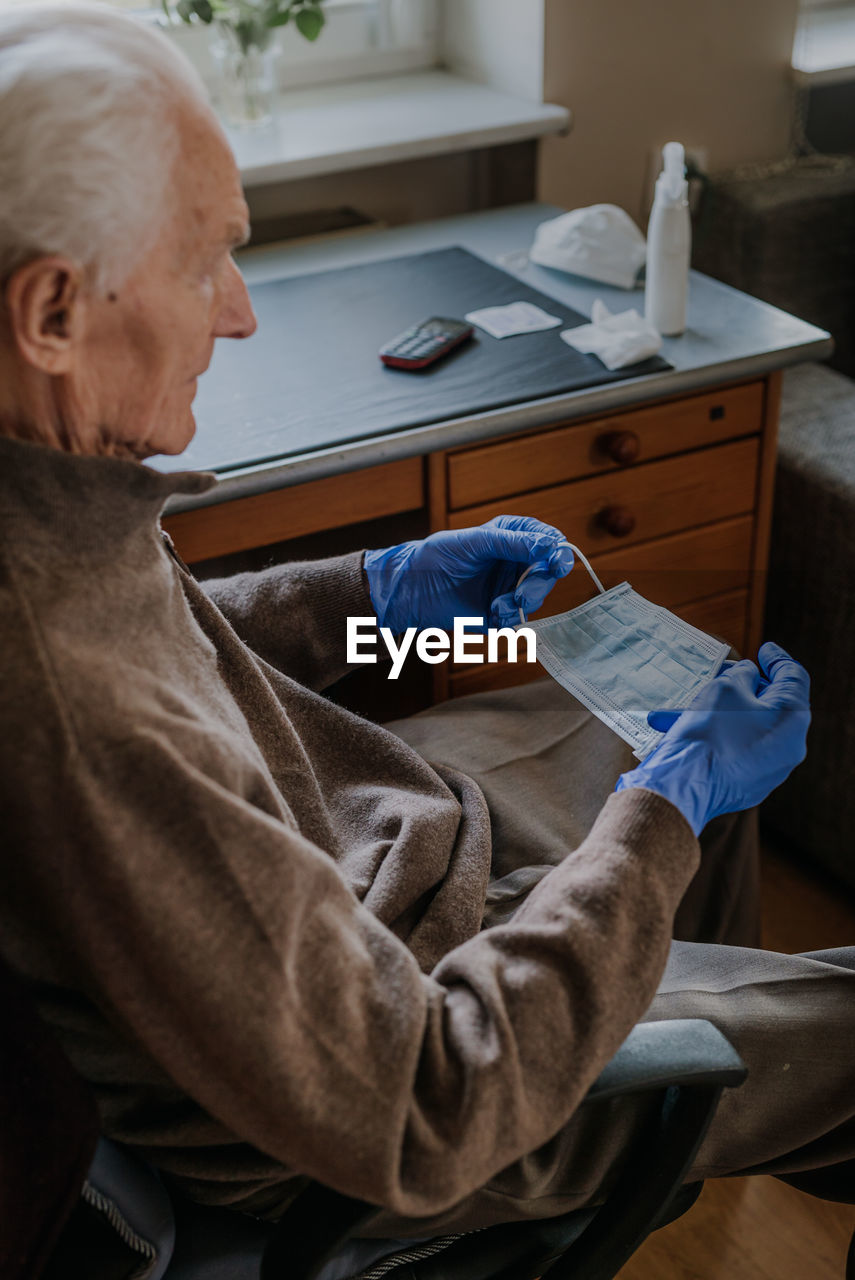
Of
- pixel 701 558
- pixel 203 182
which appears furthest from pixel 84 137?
pixel 701 558

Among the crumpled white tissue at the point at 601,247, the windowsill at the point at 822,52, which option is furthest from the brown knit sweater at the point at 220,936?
the windowsill at the point at 822,52

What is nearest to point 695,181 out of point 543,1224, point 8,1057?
point 543,1224

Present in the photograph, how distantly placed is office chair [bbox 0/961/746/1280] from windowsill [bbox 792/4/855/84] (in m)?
2.06

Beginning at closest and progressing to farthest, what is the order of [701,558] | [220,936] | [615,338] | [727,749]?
[220,936] → [727,749] → [615,338] → [701,558]

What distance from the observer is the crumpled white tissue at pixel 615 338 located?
154 centimetres

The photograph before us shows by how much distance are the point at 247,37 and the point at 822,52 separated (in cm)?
116

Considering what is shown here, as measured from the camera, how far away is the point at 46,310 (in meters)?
0.71

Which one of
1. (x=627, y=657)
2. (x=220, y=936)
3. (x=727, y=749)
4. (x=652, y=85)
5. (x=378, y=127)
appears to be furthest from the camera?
(x=652, y=85)

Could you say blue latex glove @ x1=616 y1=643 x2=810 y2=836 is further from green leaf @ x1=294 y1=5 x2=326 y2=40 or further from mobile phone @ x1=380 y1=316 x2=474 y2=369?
green leaf @ x1=294 y1=5 x2=326 y2=40

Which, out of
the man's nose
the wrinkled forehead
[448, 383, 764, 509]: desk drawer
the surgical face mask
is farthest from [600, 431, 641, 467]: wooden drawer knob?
the wrinkled forehead

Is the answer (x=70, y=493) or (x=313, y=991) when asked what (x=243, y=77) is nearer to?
(x=70, y=493)

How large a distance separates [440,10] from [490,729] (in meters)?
1.66

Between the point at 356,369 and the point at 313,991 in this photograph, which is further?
the point at 356,369

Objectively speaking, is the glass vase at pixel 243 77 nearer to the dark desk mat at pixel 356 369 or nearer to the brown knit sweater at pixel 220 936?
the dark desk mat at pixel 356 369
